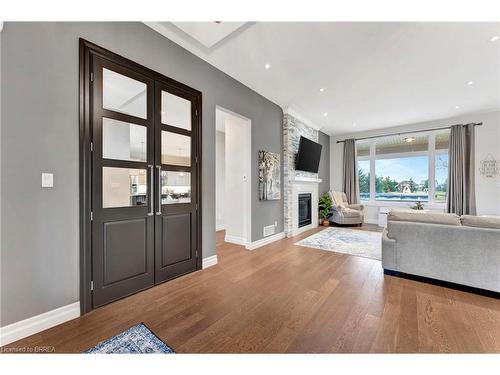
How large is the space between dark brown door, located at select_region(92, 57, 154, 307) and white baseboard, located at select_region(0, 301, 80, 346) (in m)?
0.18

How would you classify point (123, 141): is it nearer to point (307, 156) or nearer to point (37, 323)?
point (37, 323)

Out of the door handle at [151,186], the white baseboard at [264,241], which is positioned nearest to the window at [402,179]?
the white baseboard at [264,241]

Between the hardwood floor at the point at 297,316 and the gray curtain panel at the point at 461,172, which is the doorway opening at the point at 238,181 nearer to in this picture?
the hardwood floor at the point at 297,316

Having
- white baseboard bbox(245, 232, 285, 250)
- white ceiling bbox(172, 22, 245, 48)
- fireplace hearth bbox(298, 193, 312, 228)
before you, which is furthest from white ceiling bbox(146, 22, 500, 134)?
white baseboard bbox(245, 232, 285, 250)

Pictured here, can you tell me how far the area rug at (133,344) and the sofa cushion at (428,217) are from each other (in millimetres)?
2807

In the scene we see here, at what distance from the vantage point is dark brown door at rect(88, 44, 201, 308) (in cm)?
202

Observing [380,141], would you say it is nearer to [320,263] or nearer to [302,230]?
[302,230]

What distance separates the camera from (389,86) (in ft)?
12.9

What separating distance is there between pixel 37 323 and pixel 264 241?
128 inches

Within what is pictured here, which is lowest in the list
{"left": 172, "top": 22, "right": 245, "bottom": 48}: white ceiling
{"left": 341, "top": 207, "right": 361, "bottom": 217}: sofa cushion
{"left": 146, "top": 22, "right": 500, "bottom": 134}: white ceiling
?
{"left": 341, "top": 207, "right": 361, "bottom": 217}: sofa cushion

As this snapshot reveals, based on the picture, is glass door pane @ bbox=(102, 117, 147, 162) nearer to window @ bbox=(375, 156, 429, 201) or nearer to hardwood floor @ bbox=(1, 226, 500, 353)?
hardwood floor @ bbox=(1, 226, 500, 353)

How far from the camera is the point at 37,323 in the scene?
166cm

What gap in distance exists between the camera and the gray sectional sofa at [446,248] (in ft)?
7.24
